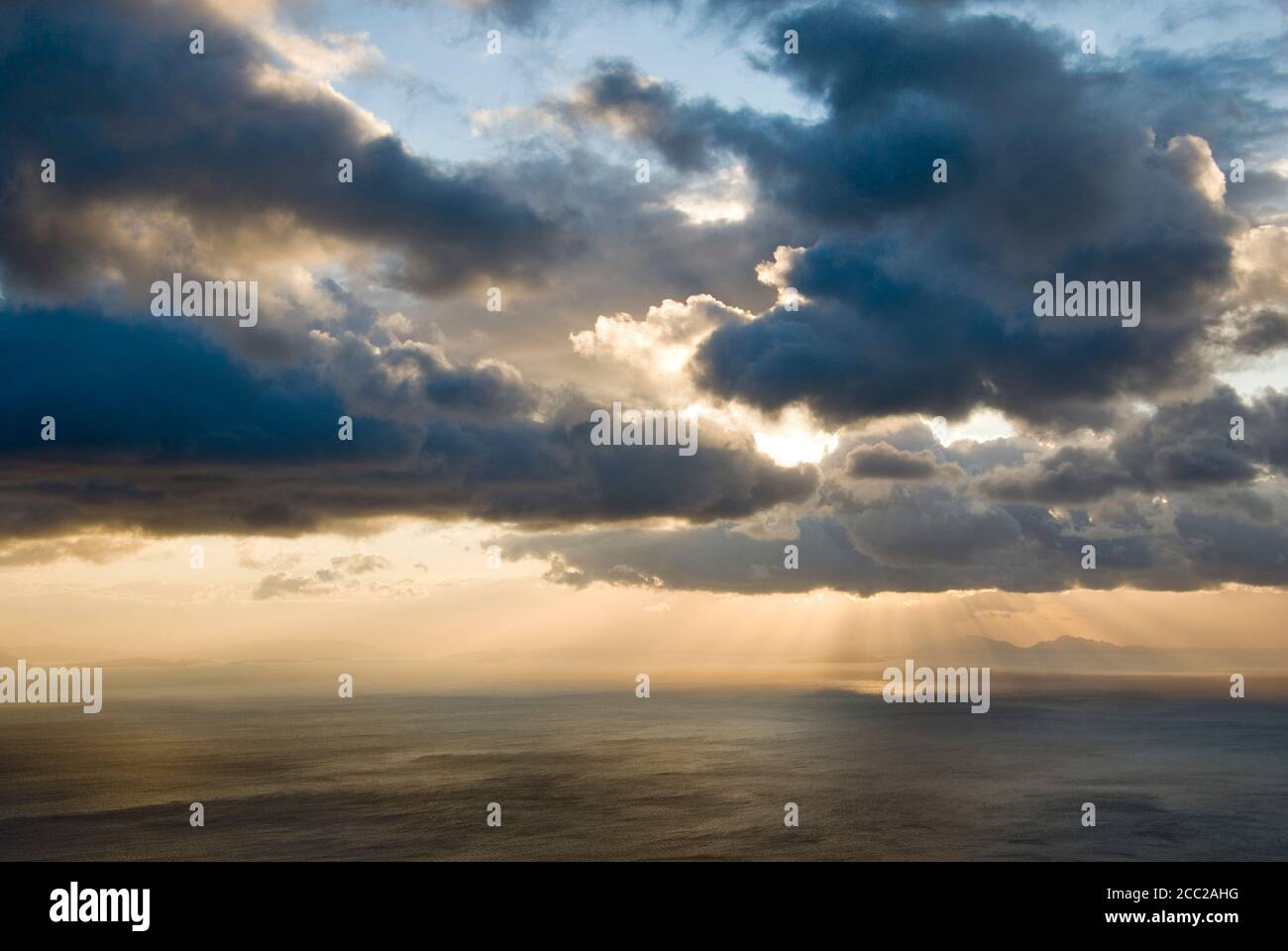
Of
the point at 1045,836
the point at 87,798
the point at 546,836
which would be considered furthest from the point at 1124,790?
the point at 87,798
